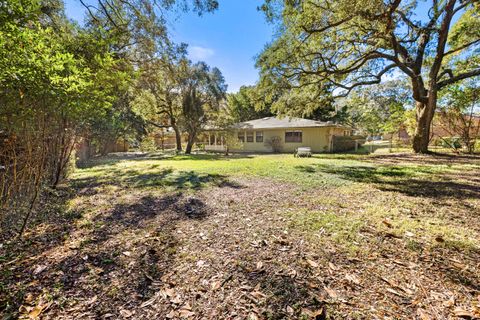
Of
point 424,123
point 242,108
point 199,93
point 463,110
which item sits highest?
point 242,108

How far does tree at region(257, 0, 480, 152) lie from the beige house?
4693mm

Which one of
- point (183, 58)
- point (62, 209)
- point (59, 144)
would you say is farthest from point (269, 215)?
point (183, 58)

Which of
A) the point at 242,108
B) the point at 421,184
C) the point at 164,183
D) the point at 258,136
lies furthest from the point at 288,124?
the point at 164,183

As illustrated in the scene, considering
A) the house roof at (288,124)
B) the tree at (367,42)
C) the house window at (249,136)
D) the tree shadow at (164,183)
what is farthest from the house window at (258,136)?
the tree shadow at (164,183)

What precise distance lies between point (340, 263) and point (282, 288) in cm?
77

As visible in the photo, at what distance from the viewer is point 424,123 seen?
12438mm

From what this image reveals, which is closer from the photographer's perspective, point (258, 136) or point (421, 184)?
point (421, 184)

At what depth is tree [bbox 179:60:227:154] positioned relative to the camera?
16203 mm

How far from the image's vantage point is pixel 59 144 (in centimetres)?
525

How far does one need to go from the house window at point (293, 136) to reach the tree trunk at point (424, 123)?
8.14 m

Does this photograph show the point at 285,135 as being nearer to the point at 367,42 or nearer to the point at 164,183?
the point at 367,42

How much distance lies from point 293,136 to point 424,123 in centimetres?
912

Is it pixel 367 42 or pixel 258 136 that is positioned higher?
pixel 367 42

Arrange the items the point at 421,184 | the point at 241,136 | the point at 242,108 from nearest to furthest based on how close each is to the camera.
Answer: the point at 421,184
the point at 241,136
the point at 242,108
